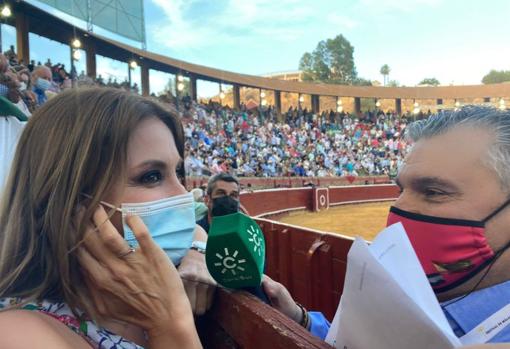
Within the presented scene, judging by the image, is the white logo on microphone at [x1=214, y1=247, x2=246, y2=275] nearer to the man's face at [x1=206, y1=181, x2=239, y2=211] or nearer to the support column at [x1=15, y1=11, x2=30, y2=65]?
the man's face at [x1=206, y1=181, x2=239, y2=211]

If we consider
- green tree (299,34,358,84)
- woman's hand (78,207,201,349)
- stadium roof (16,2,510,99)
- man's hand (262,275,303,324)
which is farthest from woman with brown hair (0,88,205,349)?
green tree (299,34,358,84)

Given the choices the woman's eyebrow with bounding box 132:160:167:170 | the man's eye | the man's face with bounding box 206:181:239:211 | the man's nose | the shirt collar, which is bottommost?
the man's face with bounding box 206:181:239:211

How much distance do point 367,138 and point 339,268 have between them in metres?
27.1

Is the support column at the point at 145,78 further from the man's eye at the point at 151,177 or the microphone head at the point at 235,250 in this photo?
the microphone head at the point at 235,250

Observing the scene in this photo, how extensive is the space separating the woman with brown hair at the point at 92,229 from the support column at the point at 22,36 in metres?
15.4

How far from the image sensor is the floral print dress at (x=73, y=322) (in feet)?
2.98

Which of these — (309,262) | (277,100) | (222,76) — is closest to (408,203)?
(309,262)

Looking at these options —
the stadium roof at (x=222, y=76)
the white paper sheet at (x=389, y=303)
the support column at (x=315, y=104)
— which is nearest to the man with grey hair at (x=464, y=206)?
the white paper sheet at (x=389, y=303)

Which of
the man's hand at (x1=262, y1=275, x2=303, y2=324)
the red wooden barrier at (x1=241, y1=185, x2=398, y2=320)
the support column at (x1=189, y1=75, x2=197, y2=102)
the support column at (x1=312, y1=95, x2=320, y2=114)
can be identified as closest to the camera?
the man's hand at (x1=262, y1=275, x2=303, y2=324)

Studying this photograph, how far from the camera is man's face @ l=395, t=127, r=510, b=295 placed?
1048 millimetres

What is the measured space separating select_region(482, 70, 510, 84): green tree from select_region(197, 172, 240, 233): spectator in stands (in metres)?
81.2

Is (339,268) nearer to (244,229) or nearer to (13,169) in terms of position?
(244,229)

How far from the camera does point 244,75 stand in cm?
2486

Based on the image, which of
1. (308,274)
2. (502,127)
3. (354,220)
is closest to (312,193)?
(354,220)
